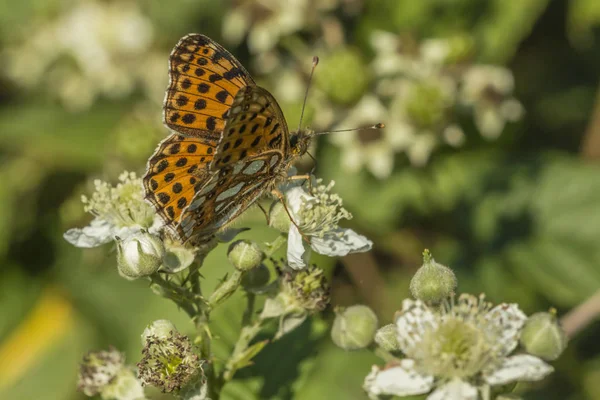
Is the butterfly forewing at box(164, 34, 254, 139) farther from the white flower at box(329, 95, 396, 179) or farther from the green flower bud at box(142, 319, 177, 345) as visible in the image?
the white flower at box(329, 95, 396, 179)

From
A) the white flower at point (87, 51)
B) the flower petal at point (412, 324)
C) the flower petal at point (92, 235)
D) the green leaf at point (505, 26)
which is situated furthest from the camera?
the white flower at point (87, 51)

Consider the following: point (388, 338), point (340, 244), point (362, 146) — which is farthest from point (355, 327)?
point (362, 146)

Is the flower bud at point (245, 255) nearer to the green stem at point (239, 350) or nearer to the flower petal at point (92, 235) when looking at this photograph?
the green stem at point (239, 350)

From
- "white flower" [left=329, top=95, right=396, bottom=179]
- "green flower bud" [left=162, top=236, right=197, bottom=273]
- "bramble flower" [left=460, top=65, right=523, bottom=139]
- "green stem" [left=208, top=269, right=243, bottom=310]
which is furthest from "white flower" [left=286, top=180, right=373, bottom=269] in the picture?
"bramble flower" [left=460, top=65, right=523, bottom=139]

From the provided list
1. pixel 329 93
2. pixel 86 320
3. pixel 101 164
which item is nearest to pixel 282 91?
pixel 329 93

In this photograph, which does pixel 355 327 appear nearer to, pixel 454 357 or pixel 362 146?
pixel 454 357

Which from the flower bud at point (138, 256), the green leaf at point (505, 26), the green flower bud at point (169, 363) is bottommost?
the green flower bud at point (169, 363)

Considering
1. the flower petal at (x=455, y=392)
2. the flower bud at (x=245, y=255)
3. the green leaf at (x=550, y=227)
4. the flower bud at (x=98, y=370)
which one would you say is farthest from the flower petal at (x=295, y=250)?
the green leaf at (x=550, y=227)
